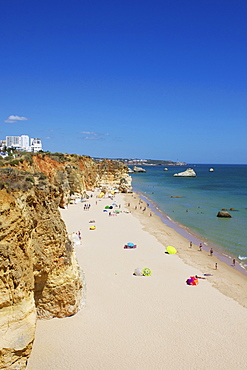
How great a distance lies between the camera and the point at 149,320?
39.4 ft

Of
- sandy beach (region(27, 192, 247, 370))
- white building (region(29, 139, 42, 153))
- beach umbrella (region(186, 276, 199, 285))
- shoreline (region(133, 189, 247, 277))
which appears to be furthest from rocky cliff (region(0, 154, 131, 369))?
white building (region(29, 139, 42, 153))

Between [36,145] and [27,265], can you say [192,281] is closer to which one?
[27,265]

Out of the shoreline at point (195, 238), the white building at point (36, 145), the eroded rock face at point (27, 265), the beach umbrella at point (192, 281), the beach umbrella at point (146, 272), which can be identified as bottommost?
the shoreline at point (195, 238)

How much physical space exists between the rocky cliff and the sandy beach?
3.95 ft

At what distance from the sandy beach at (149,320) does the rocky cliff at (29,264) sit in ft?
3.95

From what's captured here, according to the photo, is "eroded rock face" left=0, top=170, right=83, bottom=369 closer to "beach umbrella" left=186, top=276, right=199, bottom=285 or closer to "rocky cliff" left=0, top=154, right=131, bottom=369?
"rocky cliff" left=0, top=154, right=131, bottom=369

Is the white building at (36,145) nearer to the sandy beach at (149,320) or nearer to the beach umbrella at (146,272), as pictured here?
the sandy beach at (149,320)

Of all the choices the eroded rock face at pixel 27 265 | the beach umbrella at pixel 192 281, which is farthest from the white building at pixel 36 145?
the eroded rock face at pixel 27 265

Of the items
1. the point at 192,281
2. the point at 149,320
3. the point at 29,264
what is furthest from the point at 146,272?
the point at 29,264

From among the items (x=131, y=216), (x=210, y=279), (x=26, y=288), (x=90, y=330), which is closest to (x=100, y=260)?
(x=210, y=279)

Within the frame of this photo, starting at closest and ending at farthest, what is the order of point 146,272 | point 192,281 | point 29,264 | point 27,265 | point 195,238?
1. point 27,265
2. point 29,264
3. point 192,281
4. point 146,272
5. point 195,238

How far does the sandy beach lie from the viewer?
957 centimetres

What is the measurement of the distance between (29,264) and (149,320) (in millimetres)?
6653

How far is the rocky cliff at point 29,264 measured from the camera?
699 centimetres
